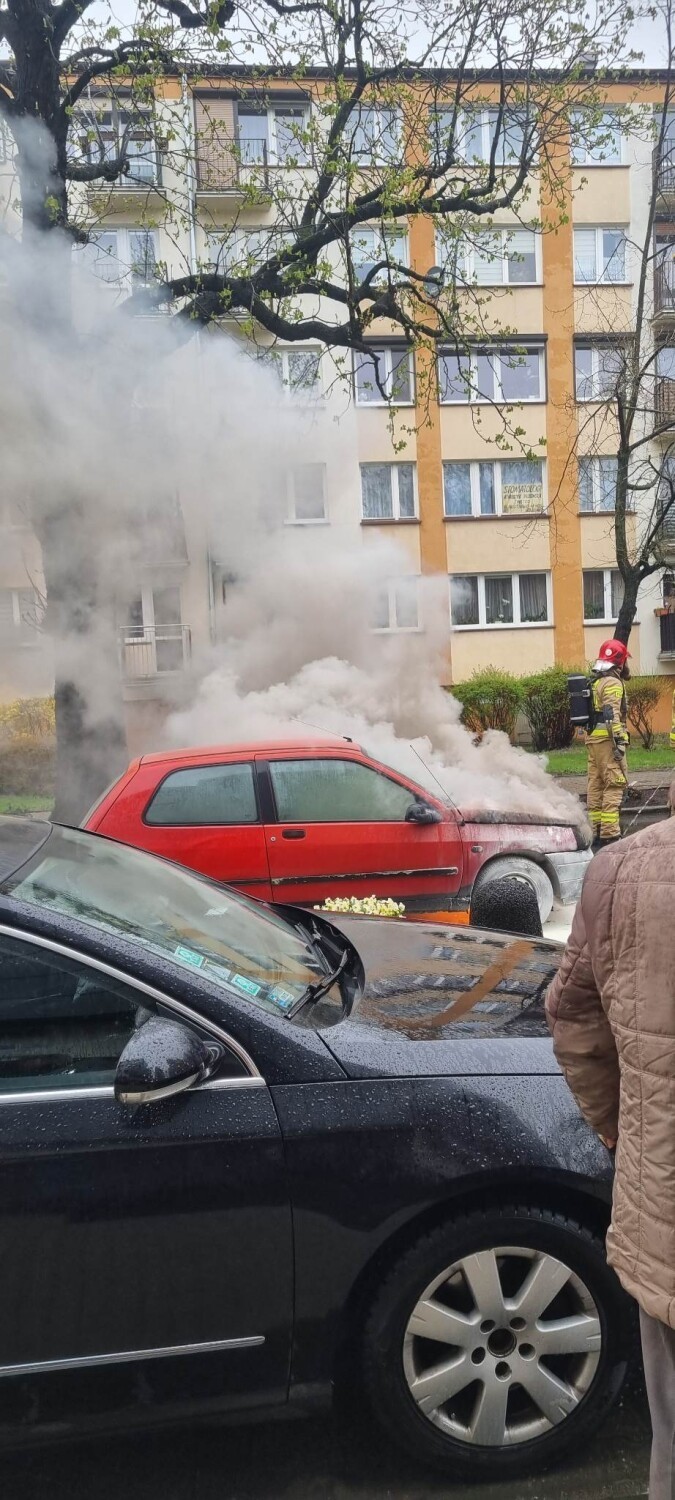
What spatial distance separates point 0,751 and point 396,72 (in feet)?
28.0

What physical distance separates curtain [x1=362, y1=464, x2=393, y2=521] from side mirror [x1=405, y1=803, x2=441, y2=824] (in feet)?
48.0

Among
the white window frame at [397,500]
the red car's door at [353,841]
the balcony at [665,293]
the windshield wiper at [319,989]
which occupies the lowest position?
the red car's door at [353,841]

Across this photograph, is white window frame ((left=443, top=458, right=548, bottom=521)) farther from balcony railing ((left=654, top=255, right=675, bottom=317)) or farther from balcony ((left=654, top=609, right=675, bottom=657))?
balcony railing ((left=654, top=255, right=675, bottom=317))

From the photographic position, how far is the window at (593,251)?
68.4ft

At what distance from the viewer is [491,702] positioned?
17203 mm

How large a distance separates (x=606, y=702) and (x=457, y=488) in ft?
40.4

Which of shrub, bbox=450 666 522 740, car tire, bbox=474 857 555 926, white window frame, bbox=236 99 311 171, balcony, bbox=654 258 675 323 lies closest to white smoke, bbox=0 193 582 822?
car tire, bbox=474 857 555 926

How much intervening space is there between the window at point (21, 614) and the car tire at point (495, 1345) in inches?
372

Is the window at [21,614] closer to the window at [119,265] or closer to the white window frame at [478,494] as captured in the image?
the window at [119,265]

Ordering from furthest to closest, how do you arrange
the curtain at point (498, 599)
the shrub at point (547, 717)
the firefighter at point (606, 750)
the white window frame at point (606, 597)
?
1. the white window frame at point (606, 597)
2. the curtain at point (498, 599)
3. the shrub at point (547, 717)
4. the firefighter at point (606, 750)

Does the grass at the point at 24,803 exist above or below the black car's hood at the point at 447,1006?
below

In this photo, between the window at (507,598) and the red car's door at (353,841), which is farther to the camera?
the window at (507,598)

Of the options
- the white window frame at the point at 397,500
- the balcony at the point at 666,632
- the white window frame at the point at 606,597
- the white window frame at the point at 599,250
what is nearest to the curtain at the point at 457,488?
the white window frame at the point at 397,500

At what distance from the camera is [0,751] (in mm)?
12438
